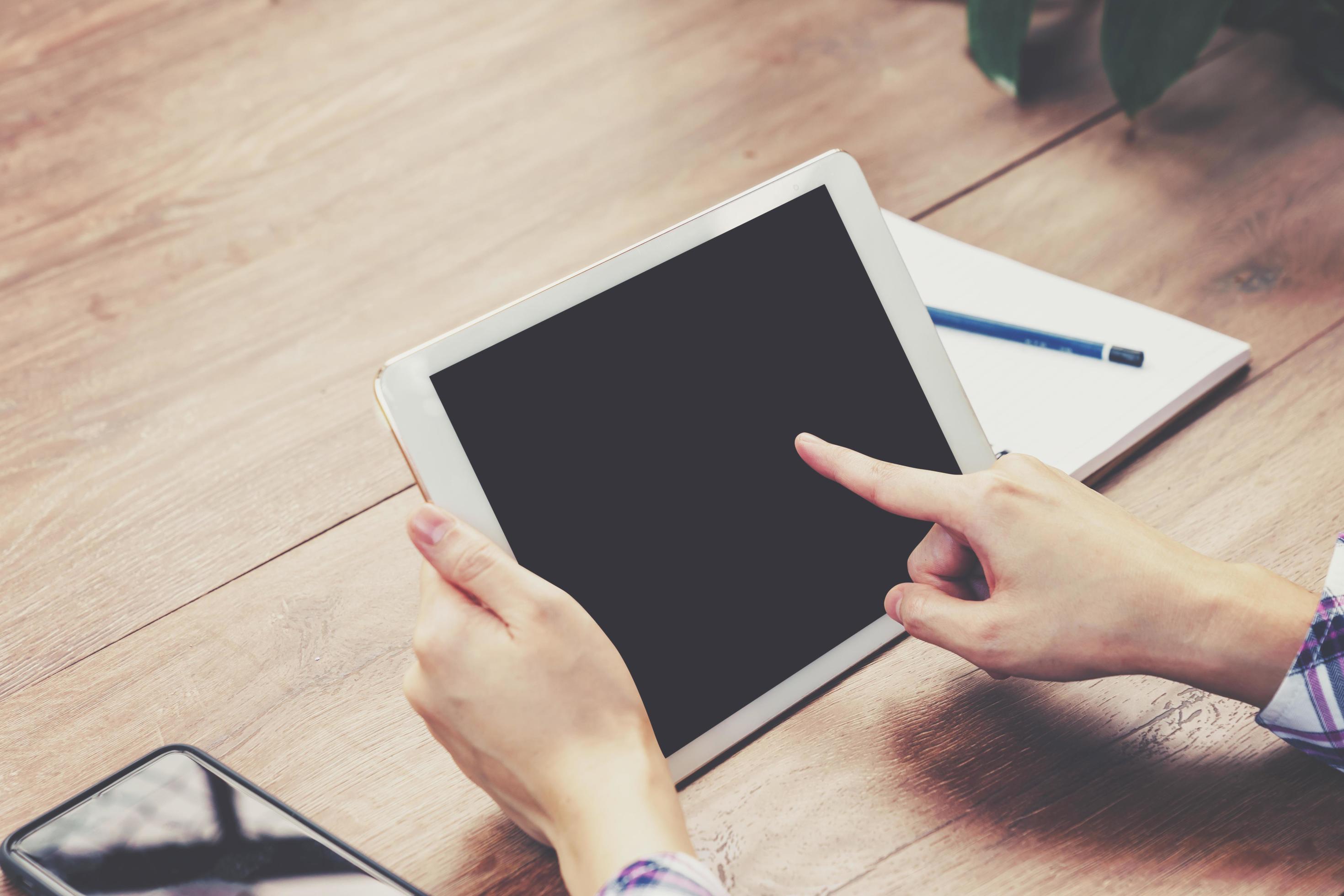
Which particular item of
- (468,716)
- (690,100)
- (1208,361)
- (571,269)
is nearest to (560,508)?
(468,716)

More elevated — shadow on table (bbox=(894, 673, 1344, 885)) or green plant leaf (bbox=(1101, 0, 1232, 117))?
green plant leaf (bbox=(1101, 0, 1232, 117))

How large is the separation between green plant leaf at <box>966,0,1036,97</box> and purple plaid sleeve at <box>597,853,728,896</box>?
0.86m

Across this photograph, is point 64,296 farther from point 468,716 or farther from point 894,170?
point 894,170

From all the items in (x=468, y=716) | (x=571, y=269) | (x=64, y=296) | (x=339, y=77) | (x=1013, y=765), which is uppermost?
(x=339, y=77)

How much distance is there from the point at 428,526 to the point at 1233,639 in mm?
429

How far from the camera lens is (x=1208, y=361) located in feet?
2.46

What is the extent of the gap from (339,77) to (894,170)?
605 mm

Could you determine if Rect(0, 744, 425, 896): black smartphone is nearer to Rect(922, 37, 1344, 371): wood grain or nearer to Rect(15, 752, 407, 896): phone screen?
Rect(15, 752, 407, 896): phone screen

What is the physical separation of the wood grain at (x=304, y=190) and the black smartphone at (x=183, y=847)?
149 millimetres

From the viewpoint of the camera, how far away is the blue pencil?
751 millimetres

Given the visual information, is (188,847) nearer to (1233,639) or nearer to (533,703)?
(533,703)

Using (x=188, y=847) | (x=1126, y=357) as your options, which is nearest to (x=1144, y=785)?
(x=1126, y=357)

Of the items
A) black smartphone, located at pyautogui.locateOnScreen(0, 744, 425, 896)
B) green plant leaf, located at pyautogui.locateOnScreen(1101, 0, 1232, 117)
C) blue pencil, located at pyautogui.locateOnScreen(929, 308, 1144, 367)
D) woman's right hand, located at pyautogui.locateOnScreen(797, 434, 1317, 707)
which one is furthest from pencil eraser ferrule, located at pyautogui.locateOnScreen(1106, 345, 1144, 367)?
black smartphone, located at pyautogui.locateOnScreen(0, 744, 425, 896)

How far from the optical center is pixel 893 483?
58 cm
